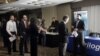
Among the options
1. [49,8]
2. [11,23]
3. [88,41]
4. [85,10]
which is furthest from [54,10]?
[88,41]

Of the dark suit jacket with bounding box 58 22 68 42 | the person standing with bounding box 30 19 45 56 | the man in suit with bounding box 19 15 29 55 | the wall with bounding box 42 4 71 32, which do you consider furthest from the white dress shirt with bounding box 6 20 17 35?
the wall with bounding box 42 4 71 32

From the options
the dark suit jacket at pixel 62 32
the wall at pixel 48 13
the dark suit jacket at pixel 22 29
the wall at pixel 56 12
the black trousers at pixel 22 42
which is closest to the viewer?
the dark suit jacket at pixel 62 32

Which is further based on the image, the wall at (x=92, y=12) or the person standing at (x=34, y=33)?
the wall at (x=92, y=12)

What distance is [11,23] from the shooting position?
7.50 meters

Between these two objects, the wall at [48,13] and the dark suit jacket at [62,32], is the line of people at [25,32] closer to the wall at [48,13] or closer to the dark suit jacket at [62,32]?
the dark suit jacket at [62,32]

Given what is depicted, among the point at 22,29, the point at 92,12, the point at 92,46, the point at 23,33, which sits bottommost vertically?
the point at 92,46

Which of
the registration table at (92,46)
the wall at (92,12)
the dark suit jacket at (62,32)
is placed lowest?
the registration table at (92,46)

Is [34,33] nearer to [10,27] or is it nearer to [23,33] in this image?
[23,33]

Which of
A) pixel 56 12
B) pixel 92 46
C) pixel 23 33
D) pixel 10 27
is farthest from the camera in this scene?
pixel 56 12

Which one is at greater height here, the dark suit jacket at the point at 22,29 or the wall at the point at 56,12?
the wall at the point at 56,12

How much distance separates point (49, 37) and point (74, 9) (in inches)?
73.3

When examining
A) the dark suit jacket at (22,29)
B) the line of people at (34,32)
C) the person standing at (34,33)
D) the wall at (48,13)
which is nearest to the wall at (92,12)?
the wall at (48,13)

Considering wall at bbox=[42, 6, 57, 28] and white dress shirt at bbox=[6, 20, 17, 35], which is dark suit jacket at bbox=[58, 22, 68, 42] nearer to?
white dress shirt at bbox=[6, 20, 17, 35]

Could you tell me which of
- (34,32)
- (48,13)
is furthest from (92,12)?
(34,32)
